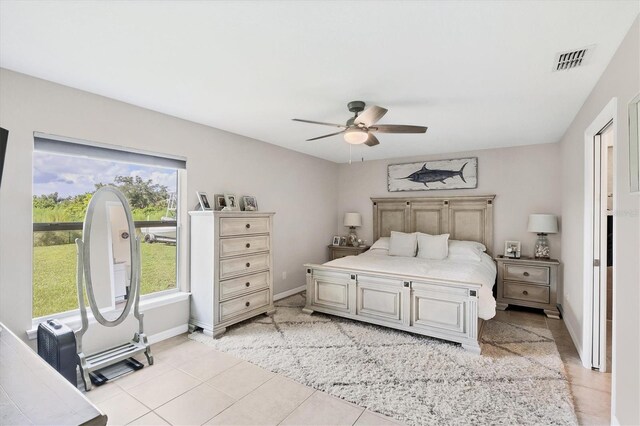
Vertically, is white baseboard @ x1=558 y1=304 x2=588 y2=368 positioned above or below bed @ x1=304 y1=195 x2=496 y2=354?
below

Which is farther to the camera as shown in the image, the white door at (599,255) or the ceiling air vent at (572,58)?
the white door at (599,255)

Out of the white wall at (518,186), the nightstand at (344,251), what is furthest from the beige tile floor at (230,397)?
the nightstand at (344,251)

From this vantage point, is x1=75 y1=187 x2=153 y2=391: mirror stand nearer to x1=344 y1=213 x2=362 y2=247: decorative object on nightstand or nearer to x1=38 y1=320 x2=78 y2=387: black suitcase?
x1=38 y1=320 x2=78 y2=387: black suitcase

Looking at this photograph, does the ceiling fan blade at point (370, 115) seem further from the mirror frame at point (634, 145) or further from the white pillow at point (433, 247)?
the white pillow at point (433, 247)

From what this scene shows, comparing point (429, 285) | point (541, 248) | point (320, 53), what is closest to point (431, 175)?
point (541, 248)

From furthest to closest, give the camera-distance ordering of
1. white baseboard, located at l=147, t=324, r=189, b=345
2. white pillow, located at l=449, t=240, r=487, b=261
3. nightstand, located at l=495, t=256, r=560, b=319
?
1. white pillow, located at l=449, t=240, r=487, b=261
2. nightstand, located at l=495, t=256, r=560, b=319
3. white baseboard, located at l=147, t=324, r=189, b=345

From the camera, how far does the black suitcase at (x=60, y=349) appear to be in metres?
2.07

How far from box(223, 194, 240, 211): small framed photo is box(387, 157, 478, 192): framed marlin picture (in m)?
2.87

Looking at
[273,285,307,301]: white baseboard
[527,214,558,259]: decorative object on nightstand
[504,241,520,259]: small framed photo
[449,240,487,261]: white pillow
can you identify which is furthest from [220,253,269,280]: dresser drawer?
[527,214,558,259]: decorative object on nightstand

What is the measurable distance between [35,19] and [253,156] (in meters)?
2.67

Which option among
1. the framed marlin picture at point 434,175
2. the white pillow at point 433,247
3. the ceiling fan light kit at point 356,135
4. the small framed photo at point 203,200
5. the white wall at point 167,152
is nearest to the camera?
the white wall at point 167,152

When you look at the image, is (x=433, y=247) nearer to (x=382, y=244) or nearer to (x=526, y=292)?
(x=382, y=244)

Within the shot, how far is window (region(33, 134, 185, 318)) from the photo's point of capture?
248 cm

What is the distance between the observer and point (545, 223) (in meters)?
4.05
